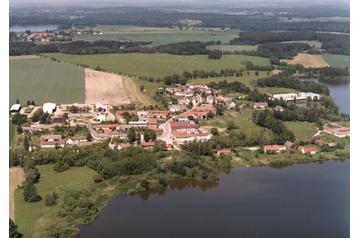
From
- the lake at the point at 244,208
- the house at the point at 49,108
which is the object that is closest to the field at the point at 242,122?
the lake at the point at 244,208

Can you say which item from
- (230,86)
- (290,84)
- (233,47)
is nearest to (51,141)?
(230,86)

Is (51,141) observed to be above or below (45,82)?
Result: below

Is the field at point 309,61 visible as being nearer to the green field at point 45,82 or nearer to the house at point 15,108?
the green field at point 45,82

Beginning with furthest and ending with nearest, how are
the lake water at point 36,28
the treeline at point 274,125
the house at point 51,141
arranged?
the lake water at point 36,28
the treeline at point 274,125
the house at point 51,141

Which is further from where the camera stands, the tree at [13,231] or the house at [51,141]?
the house at [51,141]

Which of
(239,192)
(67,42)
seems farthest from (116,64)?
(239,192)

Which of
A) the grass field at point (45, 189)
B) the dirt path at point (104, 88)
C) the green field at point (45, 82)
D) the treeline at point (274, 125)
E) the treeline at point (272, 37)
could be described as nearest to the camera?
A: the grass field at point (45, 189)

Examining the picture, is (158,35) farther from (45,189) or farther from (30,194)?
(30,194)
